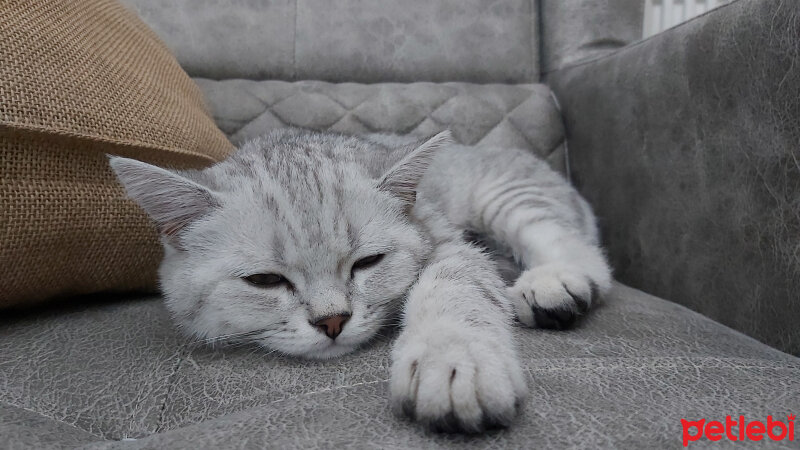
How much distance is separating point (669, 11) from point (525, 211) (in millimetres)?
1680

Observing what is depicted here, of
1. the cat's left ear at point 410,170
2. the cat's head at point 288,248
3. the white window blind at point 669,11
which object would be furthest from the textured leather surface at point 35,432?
the white window blind at point 669,11

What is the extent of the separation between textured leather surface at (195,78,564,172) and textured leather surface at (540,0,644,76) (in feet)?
0.62

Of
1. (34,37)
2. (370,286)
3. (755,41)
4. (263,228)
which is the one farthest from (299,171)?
(755,41)

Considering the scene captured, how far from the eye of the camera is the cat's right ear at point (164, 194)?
2.61 feet

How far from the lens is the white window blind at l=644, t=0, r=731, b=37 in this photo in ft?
7.81

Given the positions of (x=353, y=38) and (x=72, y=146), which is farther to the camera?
(x=353, y=38)

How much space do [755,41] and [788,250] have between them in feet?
1.21

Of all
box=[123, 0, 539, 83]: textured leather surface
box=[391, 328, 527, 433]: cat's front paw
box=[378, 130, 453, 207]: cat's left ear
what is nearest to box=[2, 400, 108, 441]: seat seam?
box=[391, 328, 527, 433]: cat's front paw

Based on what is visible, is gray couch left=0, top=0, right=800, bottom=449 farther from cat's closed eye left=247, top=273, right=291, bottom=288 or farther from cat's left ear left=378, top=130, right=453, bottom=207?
cat's left ear left=378, top=130, right=453, bottom=207

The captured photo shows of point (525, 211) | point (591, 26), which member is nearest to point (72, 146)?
point (525, 211)

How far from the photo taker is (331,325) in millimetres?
764

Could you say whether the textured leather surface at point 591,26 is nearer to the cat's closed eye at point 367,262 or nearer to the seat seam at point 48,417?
the cat's closed eye at point 367,262

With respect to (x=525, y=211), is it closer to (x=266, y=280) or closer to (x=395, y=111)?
(x=395, y=111)

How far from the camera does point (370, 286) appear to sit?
32.3 inches
